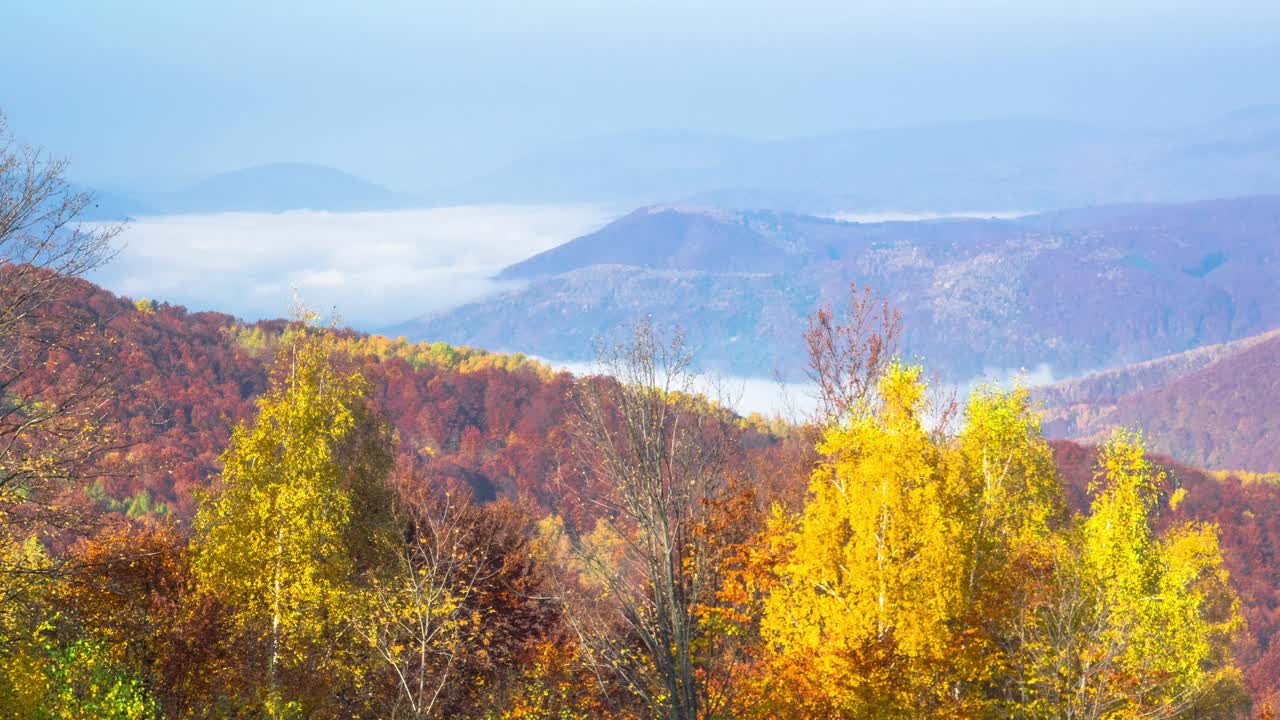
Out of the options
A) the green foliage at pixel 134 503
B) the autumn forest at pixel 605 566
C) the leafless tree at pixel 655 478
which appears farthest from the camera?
the green foliage at pixel 134 503

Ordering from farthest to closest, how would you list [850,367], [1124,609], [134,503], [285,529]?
[134,503] → [850,367] → [285,529] → [1124,609]

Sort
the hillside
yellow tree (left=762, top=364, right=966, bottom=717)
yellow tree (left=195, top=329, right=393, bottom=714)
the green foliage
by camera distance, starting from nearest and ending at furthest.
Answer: yellow tree (left=762, top=364, right=966, bottom=717), yellow tree (left=195, top=329, right=393, bottom=714), the green foliage, the hillside

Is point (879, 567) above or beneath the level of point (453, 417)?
beneath

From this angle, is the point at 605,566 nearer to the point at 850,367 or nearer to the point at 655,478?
the point at 655,478

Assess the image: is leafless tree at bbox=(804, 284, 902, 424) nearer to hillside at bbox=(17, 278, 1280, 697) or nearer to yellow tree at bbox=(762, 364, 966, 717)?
yellow tree at bbox=(762, 364, 966, 717)

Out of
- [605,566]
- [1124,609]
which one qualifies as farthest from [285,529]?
[1124,609]

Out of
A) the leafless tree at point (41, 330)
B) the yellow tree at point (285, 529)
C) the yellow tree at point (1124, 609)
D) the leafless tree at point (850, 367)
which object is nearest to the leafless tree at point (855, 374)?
the leafless tree at point (850, 367)

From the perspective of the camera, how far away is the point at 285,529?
33.1 metres

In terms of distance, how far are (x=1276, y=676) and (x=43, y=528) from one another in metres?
111

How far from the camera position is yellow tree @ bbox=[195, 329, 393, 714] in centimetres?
3216

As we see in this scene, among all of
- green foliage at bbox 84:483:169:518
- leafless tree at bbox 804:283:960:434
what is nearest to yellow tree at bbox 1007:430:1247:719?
leafless tree at bbox 804:283:960:434

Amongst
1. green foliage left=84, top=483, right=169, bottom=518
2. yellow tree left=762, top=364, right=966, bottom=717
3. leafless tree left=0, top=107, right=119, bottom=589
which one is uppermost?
leafless tree left=0, top=107, right=119, bottom=589

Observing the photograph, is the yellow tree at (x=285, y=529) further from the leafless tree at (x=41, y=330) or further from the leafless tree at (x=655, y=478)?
the leafless tree at (x=655, y=478)

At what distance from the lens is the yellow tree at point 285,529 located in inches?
1266
